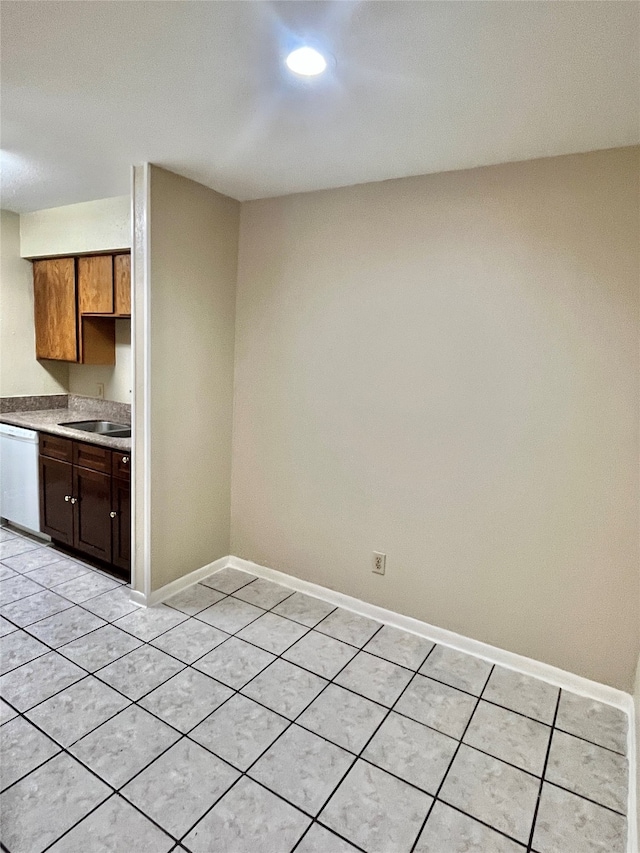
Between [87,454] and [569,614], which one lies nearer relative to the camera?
[569,614]

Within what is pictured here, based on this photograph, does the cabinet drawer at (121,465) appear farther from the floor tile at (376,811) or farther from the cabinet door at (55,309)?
the floor tile at (376,811)

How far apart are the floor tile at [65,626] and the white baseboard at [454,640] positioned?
0.90 ft

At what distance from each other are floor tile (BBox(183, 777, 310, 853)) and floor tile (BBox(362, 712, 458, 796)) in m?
0.39

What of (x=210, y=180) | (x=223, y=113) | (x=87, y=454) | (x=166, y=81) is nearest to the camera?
(x=166, y=81)

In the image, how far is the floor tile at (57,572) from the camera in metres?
3.23

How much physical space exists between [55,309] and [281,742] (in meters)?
3.42

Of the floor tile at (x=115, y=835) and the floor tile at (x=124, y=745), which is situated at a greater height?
the floor tile at (x=124, y=745)

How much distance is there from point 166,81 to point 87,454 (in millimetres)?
2219

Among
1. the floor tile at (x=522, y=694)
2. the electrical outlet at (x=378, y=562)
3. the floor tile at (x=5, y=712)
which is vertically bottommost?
the floor tile at (x=5, y=712)

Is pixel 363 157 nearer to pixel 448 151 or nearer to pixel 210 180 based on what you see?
pixel 448 151

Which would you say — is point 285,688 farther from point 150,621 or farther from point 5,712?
point 5,712

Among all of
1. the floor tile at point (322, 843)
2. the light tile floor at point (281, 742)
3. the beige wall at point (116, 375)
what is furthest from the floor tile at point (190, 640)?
the beige wall at point (116, 375)

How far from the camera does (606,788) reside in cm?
187

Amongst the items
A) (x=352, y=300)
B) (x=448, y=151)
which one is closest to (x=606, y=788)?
(x=352, y=300)
